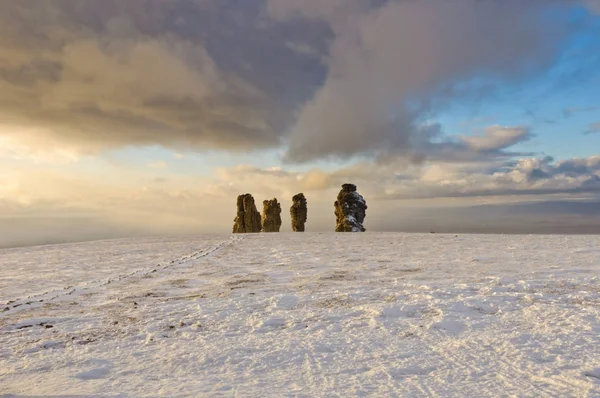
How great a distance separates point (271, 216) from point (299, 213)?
6.74m

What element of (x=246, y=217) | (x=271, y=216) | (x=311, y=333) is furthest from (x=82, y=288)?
(x=246, y=217)

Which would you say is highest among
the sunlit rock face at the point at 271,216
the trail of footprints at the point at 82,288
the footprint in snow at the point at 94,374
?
the sunlit rock face at the point at 271,216

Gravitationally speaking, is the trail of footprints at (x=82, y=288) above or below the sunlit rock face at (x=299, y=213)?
below

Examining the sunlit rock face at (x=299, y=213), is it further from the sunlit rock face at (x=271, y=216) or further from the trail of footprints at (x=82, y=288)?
the trail of footprints at (x=82, y=288)

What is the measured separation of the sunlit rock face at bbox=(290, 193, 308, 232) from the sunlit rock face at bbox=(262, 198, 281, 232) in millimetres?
4944

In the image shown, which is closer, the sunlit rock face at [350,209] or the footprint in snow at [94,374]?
the footprint in snow at [94,374]

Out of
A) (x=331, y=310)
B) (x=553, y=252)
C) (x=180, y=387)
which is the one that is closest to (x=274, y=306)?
(x=331, y=310)

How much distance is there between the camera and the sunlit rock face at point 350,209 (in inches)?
2594

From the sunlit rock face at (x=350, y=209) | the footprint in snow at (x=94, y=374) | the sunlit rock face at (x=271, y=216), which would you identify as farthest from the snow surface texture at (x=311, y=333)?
the sunlit rock face at (x=271, y=216)

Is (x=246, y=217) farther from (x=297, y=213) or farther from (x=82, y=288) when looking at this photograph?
(x=82, y=288)

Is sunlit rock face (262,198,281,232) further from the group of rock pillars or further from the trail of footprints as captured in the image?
the trail of footprints

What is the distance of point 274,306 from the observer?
1030 cm

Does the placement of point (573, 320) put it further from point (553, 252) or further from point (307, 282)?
point (553, 252)

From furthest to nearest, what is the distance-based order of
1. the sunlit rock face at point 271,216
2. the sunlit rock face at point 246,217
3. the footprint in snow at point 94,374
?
the sunlit rock face at point 246,217 < the sunlit rock face at point 271,216 < the footprint in snow at point 94,374
